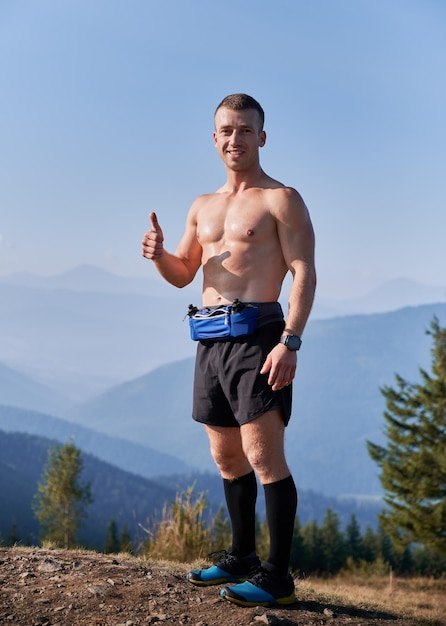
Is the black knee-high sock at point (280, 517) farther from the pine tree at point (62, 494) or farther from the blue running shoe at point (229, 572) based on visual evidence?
the pine tree at point (62, 494)

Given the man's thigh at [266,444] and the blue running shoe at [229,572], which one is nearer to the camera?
the man's thigh at [266,444]

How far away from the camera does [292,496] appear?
4.69 meters

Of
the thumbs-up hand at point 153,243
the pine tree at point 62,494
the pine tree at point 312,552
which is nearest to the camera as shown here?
the thumbs-up hand at point 153,243

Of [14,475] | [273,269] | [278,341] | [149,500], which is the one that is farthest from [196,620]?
[149,500]

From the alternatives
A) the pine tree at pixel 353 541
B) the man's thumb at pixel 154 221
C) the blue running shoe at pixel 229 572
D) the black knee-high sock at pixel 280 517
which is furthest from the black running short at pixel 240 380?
the pine tree at pixel 353 541

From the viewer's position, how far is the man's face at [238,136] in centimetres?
479

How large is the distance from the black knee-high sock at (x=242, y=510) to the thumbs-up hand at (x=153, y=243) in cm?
148

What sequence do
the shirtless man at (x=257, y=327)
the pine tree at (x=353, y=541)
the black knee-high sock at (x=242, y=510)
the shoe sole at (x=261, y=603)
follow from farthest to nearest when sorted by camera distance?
the pine tree at (x=353, y=541)
the black knee-high sock at (x=242, y=510)
the shoe sole at (x=261, y=603)
the shirtless man at (x=257, y=327)

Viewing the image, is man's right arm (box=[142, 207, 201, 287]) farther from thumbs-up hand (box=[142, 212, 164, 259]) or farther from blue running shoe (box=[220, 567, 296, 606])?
blue running shoe (box=[220, 567, 296, 606])

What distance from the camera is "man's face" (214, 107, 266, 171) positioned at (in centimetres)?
479

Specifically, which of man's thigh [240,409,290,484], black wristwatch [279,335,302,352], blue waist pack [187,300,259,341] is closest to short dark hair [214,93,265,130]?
blue waist pack [187,300,259,341]

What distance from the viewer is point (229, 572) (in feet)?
17.0

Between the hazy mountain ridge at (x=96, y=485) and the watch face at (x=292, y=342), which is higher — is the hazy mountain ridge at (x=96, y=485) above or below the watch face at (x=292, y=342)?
above

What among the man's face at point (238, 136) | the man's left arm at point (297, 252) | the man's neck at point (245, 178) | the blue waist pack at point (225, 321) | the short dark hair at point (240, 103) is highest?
the short dark hair at point (240, 103)
